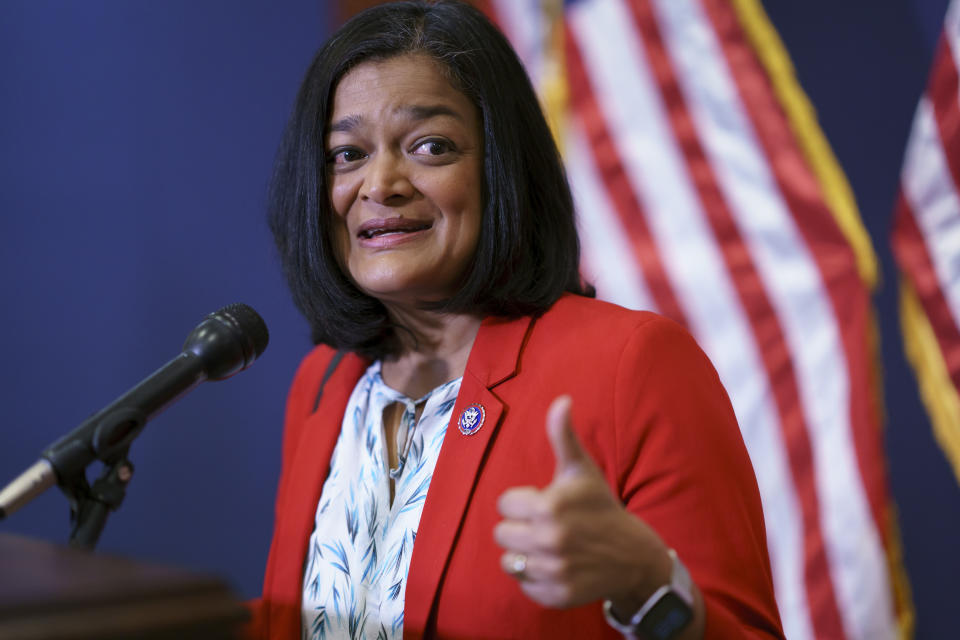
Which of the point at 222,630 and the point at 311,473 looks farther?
the point at 311,473

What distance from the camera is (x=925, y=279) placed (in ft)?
6.29

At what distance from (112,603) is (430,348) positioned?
2.98ft

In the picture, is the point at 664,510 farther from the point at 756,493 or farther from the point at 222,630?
the point at 222,630

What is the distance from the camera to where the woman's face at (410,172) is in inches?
51.4

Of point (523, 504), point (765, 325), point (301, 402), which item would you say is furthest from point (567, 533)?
point (765, 325)

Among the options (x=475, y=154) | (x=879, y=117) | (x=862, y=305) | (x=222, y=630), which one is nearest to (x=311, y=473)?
(x=475, y=154)

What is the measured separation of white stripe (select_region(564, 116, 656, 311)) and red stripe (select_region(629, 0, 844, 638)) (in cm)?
22

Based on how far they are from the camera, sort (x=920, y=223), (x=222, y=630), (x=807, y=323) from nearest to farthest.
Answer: (x=222, y=630) → (x=920, y=223) → (x=807, y=323)

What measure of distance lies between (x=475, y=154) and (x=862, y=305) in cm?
111

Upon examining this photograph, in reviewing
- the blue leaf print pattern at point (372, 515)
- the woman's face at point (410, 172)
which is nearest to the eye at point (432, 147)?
the woman's face at point (410, 172)

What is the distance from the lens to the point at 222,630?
588 millimetres

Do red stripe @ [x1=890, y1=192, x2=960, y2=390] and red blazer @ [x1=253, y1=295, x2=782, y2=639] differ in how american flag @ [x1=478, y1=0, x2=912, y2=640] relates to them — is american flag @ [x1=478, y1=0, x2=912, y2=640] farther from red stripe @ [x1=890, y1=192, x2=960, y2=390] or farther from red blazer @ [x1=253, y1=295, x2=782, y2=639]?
red blazer @ [x1=253, y1=295, x2=782, y2=639]

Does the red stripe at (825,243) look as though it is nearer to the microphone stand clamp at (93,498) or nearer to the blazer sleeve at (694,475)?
the blazer sleeve at (694,475)

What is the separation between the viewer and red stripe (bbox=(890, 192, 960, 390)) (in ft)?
6.15
